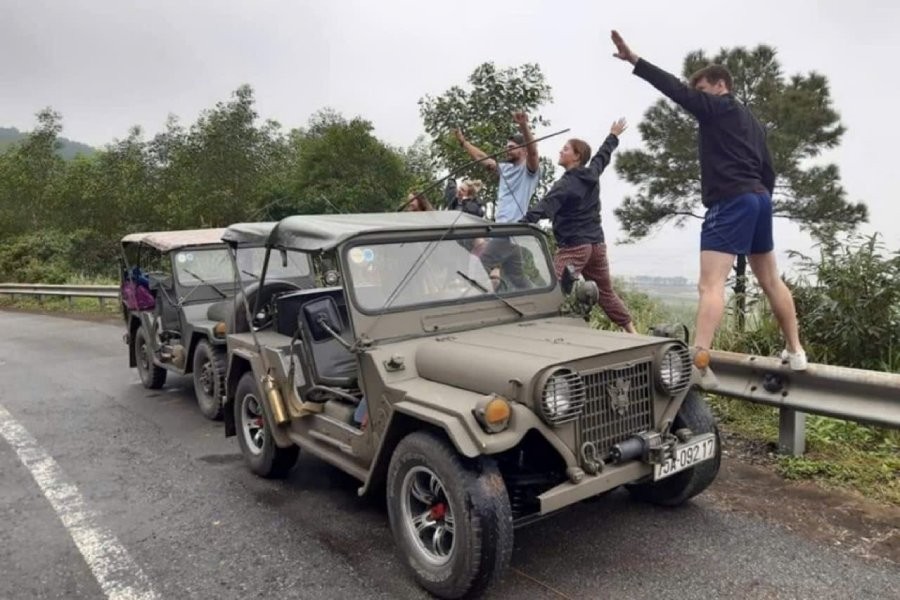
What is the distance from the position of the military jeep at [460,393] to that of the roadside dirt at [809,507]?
44 cm

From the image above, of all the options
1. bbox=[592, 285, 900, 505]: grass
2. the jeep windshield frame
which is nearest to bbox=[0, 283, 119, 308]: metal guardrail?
the jeep windshield frame

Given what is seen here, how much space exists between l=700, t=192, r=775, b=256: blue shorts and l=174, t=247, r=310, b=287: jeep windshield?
4.31 m

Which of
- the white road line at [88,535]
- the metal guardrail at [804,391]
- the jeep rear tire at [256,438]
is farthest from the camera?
the jeep rear tire at [256,438]

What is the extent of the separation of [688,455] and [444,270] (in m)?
1.79

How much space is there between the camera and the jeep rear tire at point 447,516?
320 cm

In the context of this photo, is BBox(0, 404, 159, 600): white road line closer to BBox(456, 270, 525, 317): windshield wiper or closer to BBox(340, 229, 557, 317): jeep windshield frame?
BBox(340, 229, 557, 317): jeep windshield frame

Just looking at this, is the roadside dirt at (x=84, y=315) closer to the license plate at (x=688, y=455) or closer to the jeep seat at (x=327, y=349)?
the jeep seat at (x=327, y=349)

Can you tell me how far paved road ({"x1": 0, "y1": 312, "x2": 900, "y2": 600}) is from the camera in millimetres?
3473

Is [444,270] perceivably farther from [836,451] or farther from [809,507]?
[836,451]

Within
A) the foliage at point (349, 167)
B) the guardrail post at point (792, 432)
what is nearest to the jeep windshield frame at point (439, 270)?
the guardrail post at point (792, 432)

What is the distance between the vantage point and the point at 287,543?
406 centimetres

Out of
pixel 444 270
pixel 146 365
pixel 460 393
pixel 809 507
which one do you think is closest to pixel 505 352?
pixel 460 393

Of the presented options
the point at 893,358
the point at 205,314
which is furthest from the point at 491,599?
the point at 205,314

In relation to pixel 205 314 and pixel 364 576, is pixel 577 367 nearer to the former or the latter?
pixel 364 576
